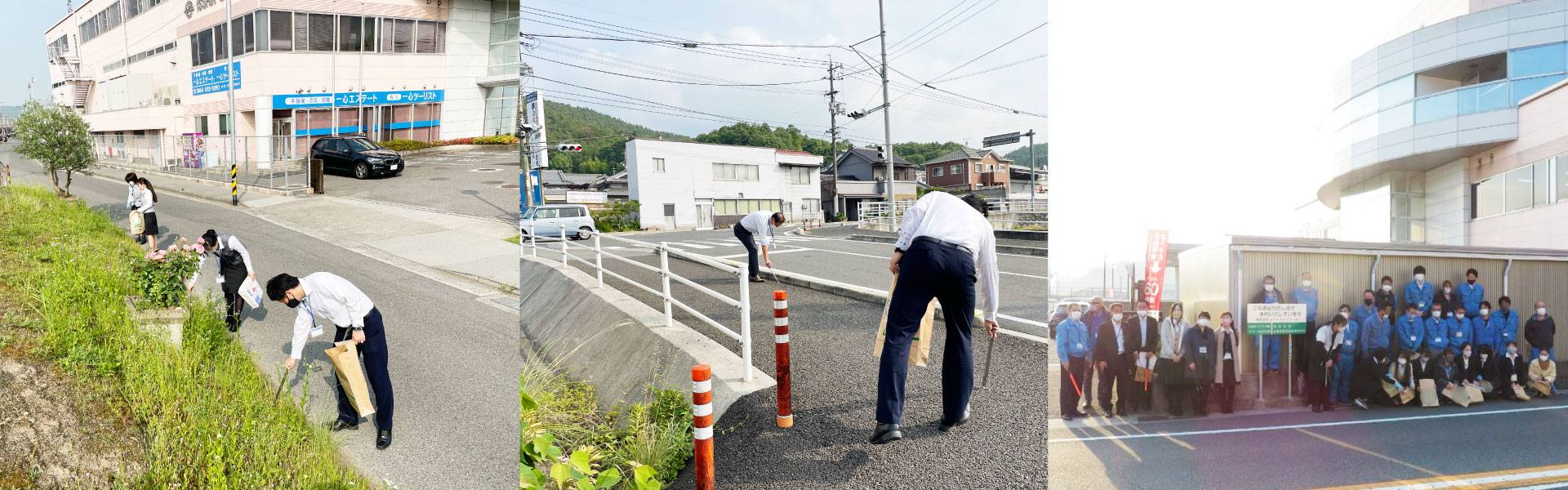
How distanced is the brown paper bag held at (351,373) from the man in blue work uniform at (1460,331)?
4.36m

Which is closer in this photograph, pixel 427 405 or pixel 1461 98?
pixel 427 405

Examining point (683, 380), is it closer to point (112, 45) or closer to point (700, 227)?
point (700, 227)

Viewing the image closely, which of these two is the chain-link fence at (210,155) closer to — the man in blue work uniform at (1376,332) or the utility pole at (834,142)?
the utility pole at (834,142)

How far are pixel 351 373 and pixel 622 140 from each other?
43.8 inches

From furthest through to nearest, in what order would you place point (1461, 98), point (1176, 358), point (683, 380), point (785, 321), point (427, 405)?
point (1176, 358) < point (1461, 98) < point (683, 380) < point (785, 321) < point (427, 405)

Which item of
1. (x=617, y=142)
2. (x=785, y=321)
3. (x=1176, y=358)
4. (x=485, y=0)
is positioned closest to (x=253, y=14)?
(x=485, y=0)

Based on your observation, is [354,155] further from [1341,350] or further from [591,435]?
[1341,350]

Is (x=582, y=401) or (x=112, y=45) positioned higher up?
(x=112, y=45)

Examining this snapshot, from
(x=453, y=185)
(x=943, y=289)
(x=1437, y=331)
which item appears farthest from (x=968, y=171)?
(x=1437, y=331)

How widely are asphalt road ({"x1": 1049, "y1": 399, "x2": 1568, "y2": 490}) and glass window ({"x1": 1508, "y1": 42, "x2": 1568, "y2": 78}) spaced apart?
151 centimetres

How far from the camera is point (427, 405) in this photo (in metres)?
1.92

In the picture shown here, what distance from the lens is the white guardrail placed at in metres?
2.30

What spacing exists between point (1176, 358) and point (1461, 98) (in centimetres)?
164

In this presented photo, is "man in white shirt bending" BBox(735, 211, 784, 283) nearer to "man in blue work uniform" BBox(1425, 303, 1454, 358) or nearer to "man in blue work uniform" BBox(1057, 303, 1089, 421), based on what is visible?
"man in blue work uniform" BBox(1057, 303, 1089, 421)
